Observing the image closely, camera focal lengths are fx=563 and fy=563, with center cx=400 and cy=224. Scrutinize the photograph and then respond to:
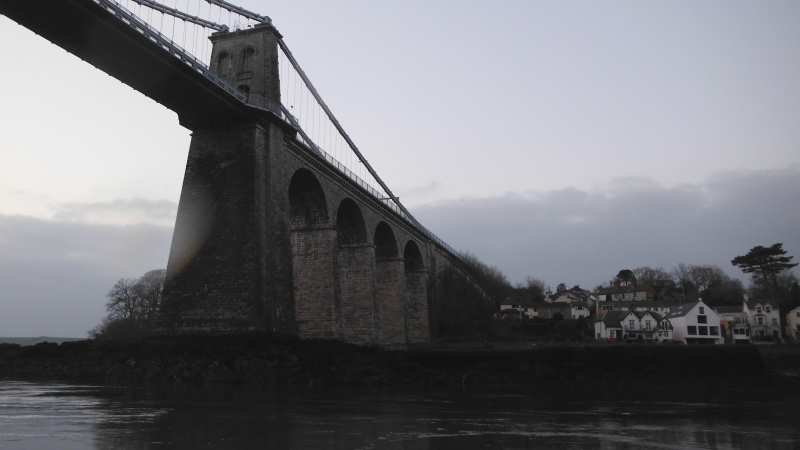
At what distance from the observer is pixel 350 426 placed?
7.40 meters

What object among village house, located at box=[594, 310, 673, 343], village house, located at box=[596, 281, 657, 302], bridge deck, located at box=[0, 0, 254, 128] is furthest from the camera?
village house, located at box=[596, 281, 657, 302]

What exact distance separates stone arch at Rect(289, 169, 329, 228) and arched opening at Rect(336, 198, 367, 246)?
440cm

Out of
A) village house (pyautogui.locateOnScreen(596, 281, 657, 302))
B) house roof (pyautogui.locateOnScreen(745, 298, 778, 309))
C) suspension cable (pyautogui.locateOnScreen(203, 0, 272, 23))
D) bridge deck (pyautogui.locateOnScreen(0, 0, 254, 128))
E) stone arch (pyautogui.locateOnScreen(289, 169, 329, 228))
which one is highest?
suspension cable (pyautogui.locateOnScreen(203, 0, 272, 23))

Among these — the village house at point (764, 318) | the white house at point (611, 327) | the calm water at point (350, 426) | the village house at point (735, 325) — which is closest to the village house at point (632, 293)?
the village house at point (735, 325)

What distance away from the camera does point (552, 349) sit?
25.0m

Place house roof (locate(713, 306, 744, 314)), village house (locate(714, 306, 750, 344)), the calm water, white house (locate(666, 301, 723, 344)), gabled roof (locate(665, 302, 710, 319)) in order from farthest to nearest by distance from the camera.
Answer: house roof (locate(713, 306, 744, 314))
village house (locate(714, 306, 750, 344))
gabled roof (locate(665, 302, 710, 319))
white house (locate(666, 301, 723, 344))
the calm water

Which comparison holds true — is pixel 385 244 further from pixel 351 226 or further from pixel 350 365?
pixel 350 365

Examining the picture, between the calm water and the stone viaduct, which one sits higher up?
the stone viaduct

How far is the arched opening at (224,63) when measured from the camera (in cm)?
2464

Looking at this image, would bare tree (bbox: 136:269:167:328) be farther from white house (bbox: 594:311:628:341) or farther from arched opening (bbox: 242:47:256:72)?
white house (bbox: 594:311:628:341)

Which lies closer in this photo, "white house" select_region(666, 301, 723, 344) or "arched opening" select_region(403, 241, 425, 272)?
"white house" select_region(666, 301, 723, 344)

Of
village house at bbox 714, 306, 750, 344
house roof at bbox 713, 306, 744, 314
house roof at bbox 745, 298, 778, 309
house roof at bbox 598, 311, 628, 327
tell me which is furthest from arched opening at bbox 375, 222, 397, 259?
A: house roof at bbox 745, 298, 778, 309

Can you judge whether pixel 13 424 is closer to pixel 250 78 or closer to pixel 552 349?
pixel 250 78

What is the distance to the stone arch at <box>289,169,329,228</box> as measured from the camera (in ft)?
89.2
